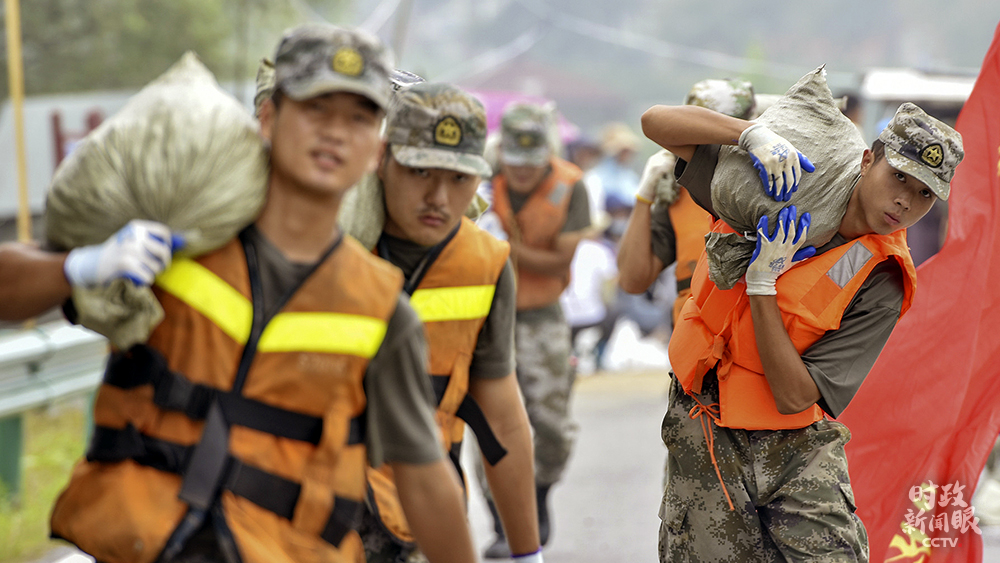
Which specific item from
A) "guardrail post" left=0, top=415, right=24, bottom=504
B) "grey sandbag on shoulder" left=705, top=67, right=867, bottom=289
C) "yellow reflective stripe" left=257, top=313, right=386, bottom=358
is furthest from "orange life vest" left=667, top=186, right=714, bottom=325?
"guardrail post" left=0, top=415, right=24, bottom=504

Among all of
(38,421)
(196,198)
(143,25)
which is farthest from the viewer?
(143,25)

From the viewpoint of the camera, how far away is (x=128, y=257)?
193 centimetres

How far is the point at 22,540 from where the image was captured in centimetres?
516

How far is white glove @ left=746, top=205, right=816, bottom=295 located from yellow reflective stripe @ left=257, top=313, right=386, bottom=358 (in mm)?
1322

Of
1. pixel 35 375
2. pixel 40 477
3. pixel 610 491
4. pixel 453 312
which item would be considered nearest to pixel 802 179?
pixel 453 312

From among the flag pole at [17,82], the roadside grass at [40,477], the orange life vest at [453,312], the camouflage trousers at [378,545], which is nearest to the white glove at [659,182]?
the orange life vest at [453,312]

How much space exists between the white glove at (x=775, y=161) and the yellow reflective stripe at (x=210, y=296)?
59.2 inches

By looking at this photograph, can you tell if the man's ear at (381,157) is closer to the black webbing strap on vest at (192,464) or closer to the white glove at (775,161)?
the white glove at (775,161)

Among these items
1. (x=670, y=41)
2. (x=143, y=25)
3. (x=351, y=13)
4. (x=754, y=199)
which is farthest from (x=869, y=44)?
(x=754, y=199)

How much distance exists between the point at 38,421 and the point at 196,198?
5693 mm

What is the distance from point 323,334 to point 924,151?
181cm

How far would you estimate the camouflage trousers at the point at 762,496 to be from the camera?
3139 mm

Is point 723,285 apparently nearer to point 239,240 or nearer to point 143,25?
point 239,240

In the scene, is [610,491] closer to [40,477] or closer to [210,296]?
[40,477]
